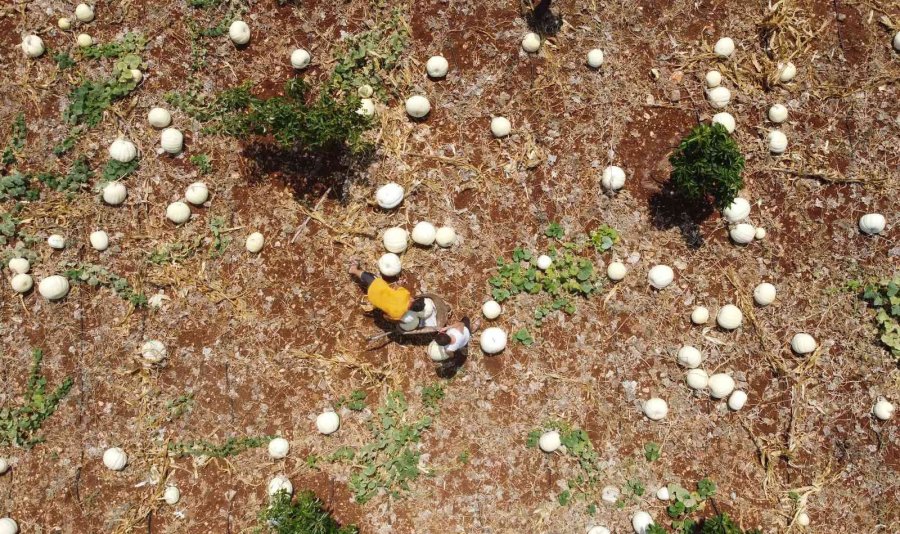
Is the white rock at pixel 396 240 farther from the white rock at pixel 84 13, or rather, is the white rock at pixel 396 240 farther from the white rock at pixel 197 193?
the white rock at pixel 84 13

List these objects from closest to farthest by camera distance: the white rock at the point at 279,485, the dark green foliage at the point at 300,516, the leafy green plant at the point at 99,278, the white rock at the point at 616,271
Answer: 1. the dark green foliage at the point at 300,516
2. the white rock at the point at 279,485
3. the white rock at the point at 616,271
4. the leafy green plant at the point at 99,278

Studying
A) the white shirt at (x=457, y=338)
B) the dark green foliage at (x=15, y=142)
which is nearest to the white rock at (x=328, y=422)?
the white shirt at (x=457, y=338)

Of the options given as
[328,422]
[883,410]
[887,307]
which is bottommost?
[328,422]

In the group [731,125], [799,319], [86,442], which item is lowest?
[86,442]

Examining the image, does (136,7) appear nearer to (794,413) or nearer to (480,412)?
(480,412)

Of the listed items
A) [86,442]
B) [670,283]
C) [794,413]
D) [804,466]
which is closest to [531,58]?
[670,283]

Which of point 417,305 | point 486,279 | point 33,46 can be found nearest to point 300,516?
point 417,305

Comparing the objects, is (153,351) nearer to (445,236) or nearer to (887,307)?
(445,236)
